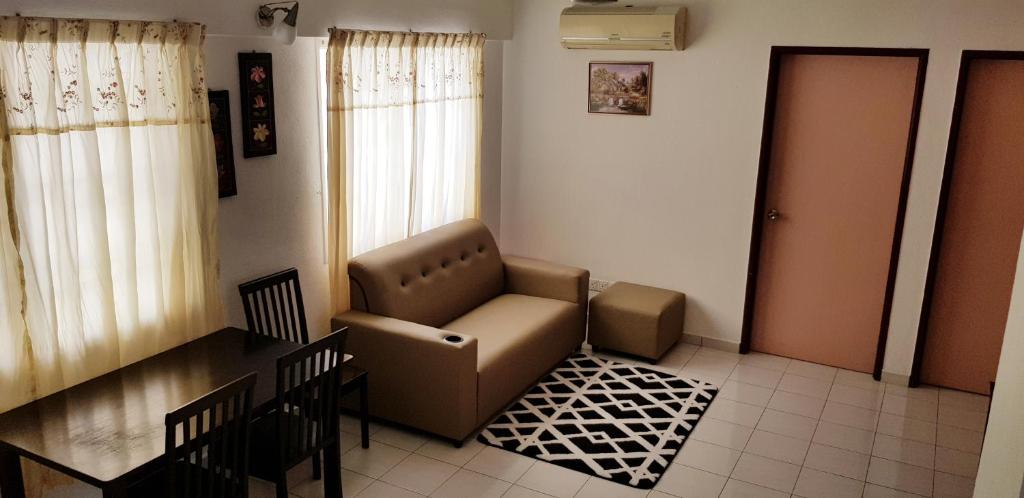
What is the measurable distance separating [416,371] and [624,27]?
258 cm

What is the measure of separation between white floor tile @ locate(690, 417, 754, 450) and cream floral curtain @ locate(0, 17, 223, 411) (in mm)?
2535

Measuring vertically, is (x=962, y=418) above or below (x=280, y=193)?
below

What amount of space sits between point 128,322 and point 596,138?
331 cm

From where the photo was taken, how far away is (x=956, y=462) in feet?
13.6

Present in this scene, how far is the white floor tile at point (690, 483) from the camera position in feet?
12.5

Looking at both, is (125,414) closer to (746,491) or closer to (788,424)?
(746,491)

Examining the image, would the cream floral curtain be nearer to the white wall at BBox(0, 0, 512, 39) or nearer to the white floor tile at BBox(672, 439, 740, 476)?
the white wall at BBox(0, 0, 512, 39)

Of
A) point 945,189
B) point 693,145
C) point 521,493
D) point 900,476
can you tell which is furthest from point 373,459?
point 945,189

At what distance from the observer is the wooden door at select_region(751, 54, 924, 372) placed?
4.84 metres

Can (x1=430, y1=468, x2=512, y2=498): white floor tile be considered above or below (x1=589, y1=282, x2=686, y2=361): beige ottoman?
below

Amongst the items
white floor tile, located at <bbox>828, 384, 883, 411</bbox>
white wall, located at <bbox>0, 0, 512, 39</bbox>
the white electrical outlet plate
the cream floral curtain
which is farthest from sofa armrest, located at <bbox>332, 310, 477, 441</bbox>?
white floor tile, located at <bbox>828, 384, 883, 411</bbox>

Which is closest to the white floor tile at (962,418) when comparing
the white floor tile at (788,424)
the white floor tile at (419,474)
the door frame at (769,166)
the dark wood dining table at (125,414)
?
the door frame at (769,166)

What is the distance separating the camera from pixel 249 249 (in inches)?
157

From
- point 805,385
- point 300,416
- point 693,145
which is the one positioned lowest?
point 805,385
